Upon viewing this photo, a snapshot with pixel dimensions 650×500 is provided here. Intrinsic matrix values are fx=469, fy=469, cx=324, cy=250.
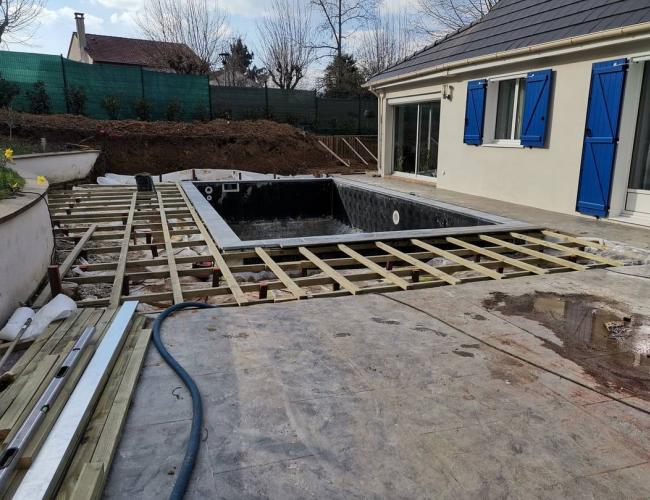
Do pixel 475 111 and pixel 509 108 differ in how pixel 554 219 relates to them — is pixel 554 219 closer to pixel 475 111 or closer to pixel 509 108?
pixel 509 108

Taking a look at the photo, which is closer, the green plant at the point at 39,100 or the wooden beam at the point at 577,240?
the wooden beam at the point at 577,240

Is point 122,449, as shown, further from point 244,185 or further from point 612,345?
point 244,185

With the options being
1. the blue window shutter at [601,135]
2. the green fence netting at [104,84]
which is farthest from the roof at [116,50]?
the blue window shutter at [601,135]

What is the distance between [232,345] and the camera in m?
2.63

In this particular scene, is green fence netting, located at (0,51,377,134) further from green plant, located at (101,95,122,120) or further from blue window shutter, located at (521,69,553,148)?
blue window shutter, located at (521,69,553,148)

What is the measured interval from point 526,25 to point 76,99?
13.4 metres

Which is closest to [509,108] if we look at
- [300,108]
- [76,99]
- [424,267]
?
[424,267]

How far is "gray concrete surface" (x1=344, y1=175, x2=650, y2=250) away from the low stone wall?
5.51m

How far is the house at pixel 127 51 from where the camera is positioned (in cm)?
2233

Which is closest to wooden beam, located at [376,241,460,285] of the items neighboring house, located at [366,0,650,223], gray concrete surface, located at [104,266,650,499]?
gray concrete surface, located at [104,266,650,499]

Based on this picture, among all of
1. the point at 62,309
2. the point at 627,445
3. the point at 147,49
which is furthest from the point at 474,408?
the point at 147,49

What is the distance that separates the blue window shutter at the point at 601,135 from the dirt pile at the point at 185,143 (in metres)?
9.11

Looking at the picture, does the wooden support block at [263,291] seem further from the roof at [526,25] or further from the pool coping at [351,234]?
the roof at [526,25]

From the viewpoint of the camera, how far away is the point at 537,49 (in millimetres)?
6691
